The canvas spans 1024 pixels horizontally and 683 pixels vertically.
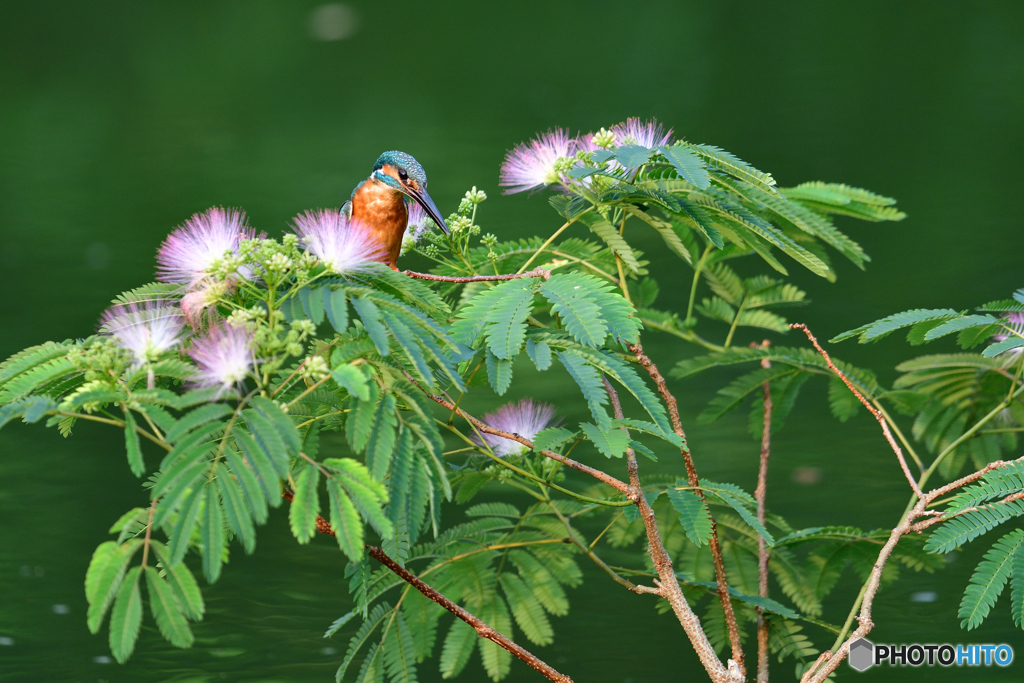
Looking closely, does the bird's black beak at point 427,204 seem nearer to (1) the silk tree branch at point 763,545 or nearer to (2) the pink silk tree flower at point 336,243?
(2) the pink silk tree flower at point 336,243

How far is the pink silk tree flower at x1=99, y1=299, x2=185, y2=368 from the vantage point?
0.75 metres

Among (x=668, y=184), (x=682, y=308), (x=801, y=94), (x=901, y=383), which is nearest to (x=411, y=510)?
(x=668, y=184)

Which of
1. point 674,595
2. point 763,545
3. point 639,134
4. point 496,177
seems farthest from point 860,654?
point 496,177

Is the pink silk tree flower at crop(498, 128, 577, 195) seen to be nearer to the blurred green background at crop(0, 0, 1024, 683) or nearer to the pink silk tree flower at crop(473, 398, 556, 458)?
the pink silk tree flower at crop(473, 398, 556, 458)

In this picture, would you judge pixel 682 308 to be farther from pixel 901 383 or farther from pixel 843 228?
pixel 901 383

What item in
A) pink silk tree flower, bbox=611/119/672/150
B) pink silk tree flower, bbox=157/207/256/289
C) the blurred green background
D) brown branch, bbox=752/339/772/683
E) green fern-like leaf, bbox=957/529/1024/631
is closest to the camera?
pink silk tree flower, bbox=157/207/256/289

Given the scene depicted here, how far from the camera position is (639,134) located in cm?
106

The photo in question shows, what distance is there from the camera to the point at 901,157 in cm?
257

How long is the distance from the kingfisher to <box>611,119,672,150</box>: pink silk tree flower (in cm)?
23

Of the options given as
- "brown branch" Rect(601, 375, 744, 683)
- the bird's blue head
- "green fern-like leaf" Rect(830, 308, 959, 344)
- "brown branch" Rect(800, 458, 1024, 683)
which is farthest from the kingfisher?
"brown branch" Rect(800, 458, 1024, 683)

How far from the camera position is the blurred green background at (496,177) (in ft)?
5.84

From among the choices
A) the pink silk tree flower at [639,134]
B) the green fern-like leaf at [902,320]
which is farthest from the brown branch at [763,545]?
the pink silk tree flower at [639,134]

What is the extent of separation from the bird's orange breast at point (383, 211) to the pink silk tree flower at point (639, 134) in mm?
263

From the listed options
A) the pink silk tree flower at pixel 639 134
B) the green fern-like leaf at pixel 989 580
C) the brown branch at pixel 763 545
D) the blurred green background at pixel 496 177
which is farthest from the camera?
the blurred green background at pixel 496 177
